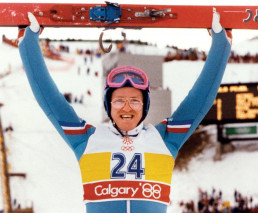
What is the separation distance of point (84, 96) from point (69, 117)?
5.29 meters

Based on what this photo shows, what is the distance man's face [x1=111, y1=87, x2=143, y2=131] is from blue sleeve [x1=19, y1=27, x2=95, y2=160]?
15 centimetres

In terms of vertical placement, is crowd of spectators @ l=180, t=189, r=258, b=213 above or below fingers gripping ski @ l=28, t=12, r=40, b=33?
below

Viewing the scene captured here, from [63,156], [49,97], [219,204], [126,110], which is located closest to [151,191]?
[126,110]

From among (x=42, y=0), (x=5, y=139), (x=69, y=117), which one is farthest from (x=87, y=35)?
(x=5, y=139)

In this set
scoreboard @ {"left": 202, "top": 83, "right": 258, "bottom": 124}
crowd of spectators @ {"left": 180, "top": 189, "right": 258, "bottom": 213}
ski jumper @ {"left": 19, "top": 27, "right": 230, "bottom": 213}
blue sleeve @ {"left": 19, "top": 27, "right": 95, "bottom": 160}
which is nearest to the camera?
ski jumper @ {"left": 19, "top": 27, "right": 230, "bottom": 213}

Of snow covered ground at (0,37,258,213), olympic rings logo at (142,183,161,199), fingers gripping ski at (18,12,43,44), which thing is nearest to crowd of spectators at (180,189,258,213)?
snow covered ground at (0,37,258,213)

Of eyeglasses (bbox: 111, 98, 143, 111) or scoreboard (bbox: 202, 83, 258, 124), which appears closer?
→ eyeglasses (bbox: 111, 98, 143, 111)

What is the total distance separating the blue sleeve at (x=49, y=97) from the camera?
2.04 meters

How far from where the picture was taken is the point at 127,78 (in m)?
1.99

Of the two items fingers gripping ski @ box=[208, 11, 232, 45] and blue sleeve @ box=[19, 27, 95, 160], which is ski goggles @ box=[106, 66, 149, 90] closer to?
blue sleeve @ box=[19, 27, 95, 160]

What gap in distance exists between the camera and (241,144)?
27.0 ft

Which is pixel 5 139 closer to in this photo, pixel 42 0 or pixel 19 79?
pixel 19 79

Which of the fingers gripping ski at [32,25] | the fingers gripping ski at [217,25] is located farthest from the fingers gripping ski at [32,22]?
the fingers gripping ski at [217,25]

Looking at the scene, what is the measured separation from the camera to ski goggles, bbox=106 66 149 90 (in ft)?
6.51
